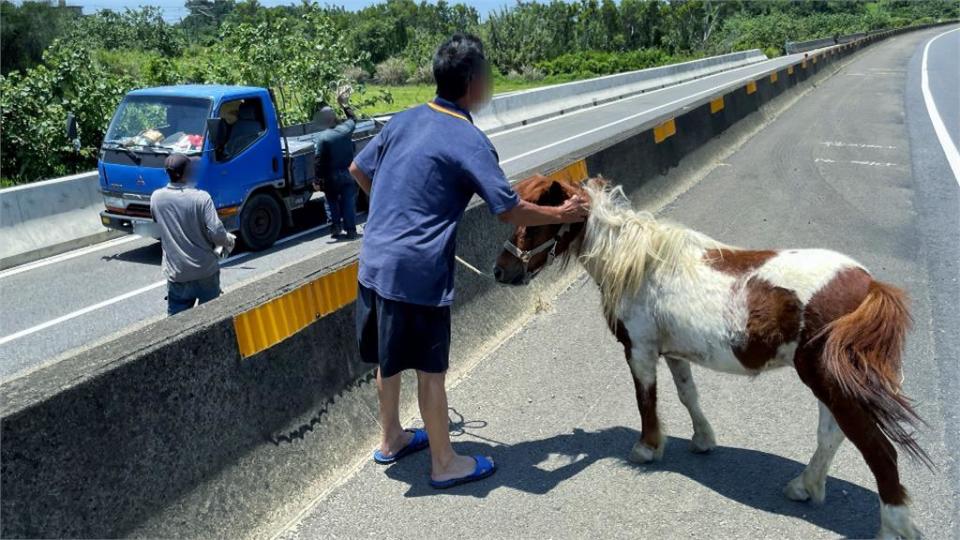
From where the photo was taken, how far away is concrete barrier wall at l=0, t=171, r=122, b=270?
1129 cm

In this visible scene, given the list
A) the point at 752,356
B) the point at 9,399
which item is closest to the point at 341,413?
the point at 9,399

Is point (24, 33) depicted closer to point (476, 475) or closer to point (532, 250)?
point (532, 250)

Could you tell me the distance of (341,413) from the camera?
15.0 ft

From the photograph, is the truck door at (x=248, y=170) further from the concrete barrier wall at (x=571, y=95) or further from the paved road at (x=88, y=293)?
the concrete barrier wall at (x=571, y=95)

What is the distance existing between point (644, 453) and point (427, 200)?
73.6 inches

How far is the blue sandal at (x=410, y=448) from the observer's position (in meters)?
4.49

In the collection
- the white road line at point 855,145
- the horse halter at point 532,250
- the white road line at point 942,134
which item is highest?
the horse halter at point 532,250

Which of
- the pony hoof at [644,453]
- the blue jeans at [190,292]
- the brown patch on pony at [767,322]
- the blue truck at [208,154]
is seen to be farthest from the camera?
the blue truck at [208,154]

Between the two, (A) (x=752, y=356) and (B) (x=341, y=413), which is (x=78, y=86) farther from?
(A) (x=752, y=356)

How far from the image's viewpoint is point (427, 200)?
3.96 meters

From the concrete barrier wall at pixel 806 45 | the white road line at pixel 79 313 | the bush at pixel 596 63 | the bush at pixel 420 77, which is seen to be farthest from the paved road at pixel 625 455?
the concrete barrier wall at pixel 806 45

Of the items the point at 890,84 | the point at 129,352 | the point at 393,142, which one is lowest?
the point at 890,84

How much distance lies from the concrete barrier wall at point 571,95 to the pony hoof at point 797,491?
12358mm

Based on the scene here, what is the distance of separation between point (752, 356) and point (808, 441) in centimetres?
100
